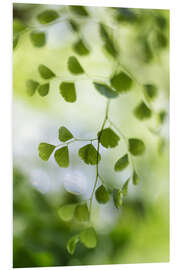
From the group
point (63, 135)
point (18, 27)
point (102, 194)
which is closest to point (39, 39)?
point (18, 27)

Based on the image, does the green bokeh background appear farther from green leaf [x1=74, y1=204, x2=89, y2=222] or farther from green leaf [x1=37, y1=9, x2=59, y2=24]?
green leaf [x1=74, y1=204, x2=89, y2=222]

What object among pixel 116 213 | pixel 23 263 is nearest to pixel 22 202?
pixel 23 263

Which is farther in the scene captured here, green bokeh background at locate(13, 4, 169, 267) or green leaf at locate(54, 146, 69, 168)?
green bokeh background at locate(13, 4, 169, 267)

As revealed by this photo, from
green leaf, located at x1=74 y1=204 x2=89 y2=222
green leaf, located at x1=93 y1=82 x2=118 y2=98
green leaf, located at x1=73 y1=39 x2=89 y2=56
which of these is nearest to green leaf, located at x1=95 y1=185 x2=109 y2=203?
green leaf, located at x1=74 y1=204 x2=89 y2=222

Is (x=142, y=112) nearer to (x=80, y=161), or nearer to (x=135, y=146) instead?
(x=135, y=146)

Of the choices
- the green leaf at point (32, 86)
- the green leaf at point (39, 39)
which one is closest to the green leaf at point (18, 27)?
the green leaf at point (39, 39)

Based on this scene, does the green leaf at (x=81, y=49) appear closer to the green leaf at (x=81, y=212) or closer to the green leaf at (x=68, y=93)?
the green leaf at (x=68, y=93)
